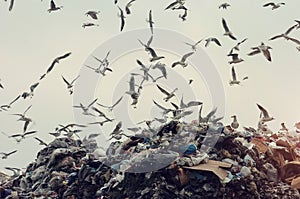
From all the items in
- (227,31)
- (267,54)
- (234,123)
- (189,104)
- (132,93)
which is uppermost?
(227,31)

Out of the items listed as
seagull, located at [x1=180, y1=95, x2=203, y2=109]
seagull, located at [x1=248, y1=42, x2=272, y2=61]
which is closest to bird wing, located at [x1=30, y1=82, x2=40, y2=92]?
seagull, located at [x1=180, y1=95, x2=203, y2=109]

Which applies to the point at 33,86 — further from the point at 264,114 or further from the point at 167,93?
the point at 264,114

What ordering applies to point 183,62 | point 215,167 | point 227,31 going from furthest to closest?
point 183,62 → point 227,31 → point 215,167

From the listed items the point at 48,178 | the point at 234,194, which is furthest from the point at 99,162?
the point at 234,194

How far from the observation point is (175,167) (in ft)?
16.1

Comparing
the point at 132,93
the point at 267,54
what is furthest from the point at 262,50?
the point at 132,93

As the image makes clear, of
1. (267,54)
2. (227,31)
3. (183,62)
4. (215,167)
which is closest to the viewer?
(215,167)

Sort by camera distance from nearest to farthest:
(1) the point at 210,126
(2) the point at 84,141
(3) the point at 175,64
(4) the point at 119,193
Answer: (4) the point at 119,193
(1) the point at 210,126
(3) the point at 175,64
(2) the point at 84,141

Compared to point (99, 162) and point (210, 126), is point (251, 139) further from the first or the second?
point (99, 162)

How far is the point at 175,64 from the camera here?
238 inches

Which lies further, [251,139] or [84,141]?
[84,141]

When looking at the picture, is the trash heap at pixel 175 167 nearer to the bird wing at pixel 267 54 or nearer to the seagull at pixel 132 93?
the seagull at pixel 132 93

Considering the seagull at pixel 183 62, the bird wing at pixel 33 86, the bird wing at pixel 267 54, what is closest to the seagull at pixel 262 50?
the bird wing at pixel 267 54

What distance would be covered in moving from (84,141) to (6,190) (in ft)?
A: 4.04
